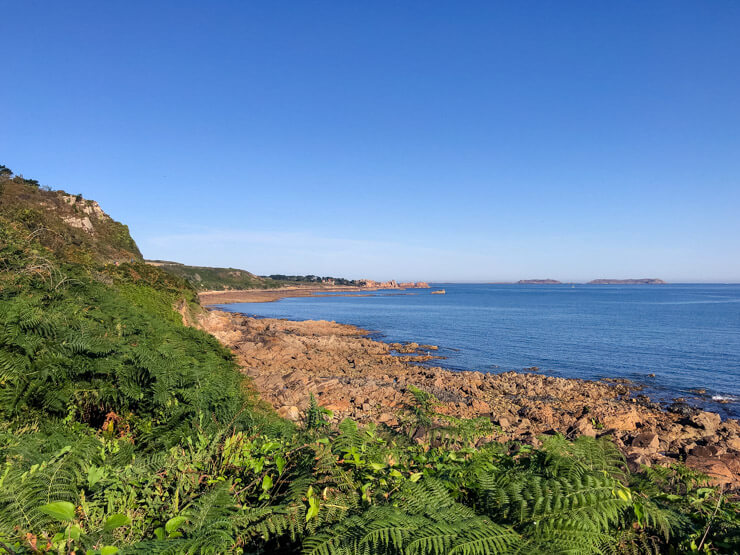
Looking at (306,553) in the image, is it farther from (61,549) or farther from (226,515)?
(61,549)

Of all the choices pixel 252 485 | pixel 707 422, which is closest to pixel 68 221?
pixel 252 485

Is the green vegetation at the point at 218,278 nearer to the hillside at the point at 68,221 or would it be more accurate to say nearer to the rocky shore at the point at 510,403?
the hillside at the point at 68,221

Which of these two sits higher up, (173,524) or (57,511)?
(57,511)

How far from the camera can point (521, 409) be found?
17141mm

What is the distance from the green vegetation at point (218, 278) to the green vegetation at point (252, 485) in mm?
115418

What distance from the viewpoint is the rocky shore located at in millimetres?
12844

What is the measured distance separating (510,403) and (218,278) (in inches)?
5428

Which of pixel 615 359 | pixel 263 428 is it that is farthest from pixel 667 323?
pixel 263 428

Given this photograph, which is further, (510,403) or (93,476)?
(510,403)

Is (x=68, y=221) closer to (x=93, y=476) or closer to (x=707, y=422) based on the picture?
(x=93, y=476)

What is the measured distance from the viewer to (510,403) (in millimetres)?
18203

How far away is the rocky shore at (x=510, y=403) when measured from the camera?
506 inches

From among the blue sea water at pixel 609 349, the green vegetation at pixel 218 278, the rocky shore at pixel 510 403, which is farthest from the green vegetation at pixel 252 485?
the green vegetation at pixel 218 278

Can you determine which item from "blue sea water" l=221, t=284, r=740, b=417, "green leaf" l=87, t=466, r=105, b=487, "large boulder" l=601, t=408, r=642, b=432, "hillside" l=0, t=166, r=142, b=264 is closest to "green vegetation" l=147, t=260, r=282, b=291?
"blue sea water" l=221, t=284, r=740, b=417
